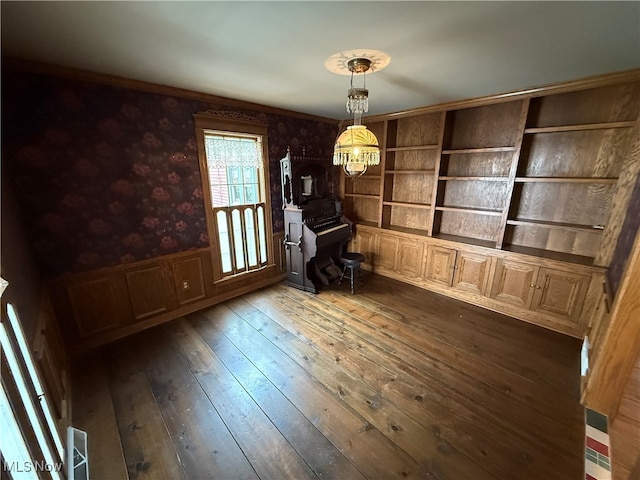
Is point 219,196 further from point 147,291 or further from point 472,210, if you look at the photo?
point 472,210

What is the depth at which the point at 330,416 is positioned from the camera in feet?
5.75

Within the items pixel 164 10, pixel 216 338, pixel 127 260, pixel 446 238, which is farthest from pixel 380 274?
pixel 164 10

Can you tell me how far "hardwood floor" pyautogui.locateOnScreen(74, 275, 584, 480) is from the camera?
4.86 feet

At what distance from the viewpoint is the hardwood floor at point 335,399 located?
1.48 meters

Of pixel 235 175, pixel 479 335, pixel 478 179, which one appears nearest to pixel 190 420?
pixel 235 175

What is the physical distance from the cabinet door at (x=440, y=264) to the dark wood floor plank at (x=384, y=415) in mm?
1972

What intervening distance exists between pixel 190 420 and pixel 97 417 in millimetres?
621

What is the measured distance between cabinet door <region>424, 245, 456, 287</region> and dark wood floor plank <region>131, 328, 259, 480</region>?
9.47ft

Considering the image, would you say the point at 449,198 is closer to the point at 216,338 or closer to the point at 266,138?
the point at 266,138

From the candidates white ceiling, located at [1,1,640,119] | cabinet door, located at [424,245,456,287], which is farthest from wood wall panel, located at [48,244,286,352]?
cabinet door, located at [424,245,456,287]

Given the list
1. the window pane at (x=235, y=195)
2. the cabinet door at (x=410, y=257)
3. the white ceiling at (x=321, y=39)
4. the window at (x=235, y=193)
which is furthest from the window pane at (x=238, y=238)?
the cabinet door at (x=410, y=257)

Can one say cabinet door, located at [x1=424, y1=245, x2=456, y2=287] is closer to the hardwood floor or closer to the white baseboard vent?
the hardwood floor

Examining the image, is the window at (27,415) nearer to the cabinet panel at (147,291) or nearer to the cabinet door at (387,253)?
the cabinet panel at (147,291)

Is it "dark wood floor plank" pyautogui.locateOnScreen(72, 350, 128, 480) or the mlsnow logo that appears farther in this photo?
"dark wood floor plank" pyautogui.locateOnScreen(72, 350, 128, 480)
